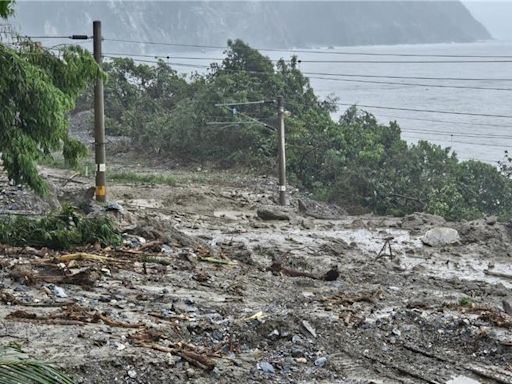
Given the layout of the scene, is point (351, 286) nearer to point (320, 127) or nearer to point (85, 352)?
point (85, 352)

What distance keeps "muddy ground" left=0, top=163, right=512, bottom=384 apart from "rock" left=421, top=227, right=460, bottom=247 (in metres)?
2.48

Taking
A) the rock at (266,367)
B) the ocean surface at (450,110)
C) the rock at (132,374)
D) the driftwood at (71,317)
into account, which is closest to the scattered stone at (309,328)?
the rock at (266,367)

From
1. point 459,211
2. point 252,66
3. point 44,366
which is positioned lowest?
point 459,211

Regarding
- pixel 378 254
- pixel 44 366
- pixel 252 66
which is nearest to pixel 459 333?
pixel 44 366

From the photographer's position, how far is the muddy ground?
880 cm

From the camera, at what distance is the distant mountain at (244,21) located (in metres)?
Answer: 125

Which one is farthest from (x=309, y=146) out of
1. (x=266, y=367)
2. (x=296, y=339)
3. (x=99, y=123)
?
(x=266, y=367)

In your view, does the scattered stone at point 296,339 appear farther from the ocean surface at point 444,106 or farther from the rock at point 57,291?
the ocean surface at point 444,106

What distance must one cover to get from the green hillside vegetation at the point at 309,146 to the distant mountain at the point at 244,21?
60410mm

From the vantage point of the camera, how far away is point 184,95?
157 ft

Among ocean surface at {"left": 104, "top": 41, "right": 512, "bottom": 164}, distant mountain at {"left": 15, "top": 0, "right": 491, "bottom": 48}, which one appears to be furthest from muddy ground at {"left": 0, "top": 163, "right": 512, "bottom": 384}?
distant mountain at {"left": 15, "top": 0, "right": 491, "bottom": 48}

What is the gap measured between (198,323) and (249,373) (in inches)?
55.9

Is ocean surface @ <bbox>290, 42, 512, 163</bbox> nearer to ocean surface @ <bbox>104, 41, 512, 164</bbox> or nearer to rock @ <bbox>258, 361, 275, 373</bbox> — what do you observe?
ocean surface @ <bbox>104, 41, 512, 164</bbox>

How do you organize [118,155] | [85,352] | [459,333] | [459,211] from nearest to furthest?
[85,352]
[459,333]
[459,211]
[118,155]
